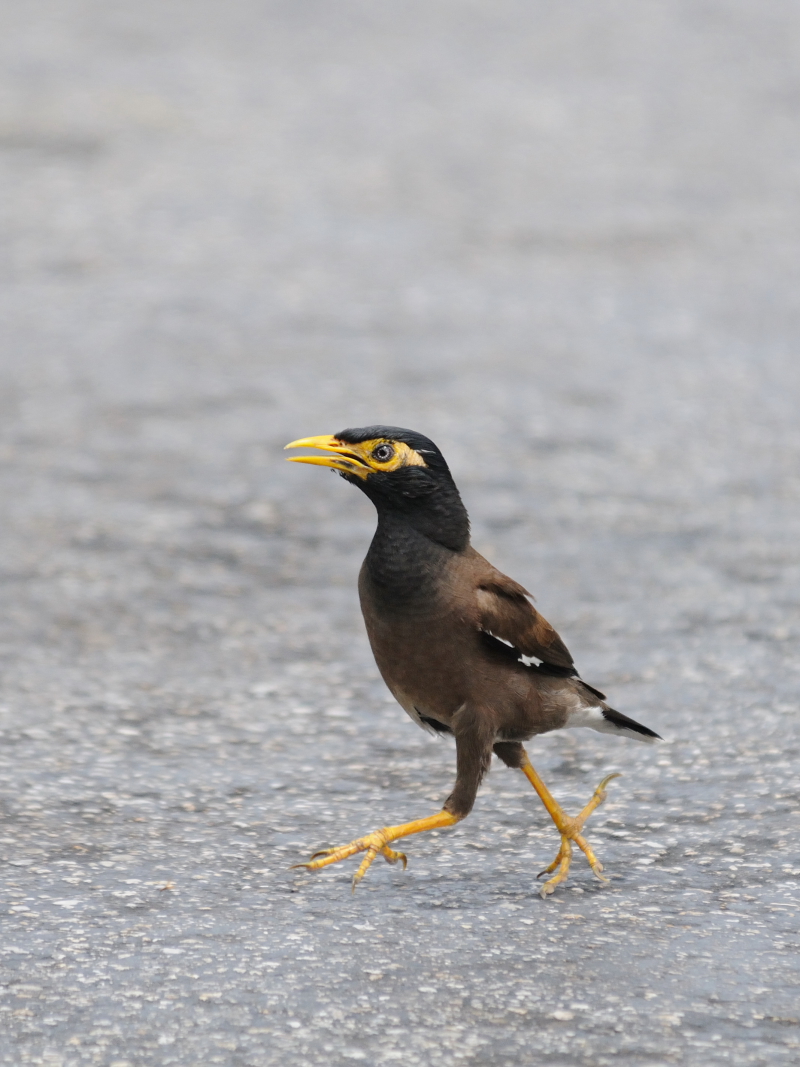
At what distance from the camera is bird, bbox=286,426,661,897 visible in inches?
189

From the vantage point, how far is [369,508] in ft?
30.2

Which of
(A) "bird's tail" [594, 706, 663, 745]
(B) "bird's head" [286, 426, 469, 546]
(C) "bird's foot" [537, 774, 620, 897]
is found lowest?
(C) "bird's foot" [537, 774, 620, 897]

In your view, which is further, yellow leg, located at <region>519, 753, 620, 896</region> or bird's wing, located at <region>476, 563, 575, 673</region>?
yellow leg, located at <region>519, 753, 620, 896</region>

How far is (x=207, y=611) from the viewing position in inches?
308

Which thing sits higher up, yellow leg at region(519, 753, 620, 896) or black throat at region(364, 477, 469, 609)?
black throat at region(364, 477, 469, 609)

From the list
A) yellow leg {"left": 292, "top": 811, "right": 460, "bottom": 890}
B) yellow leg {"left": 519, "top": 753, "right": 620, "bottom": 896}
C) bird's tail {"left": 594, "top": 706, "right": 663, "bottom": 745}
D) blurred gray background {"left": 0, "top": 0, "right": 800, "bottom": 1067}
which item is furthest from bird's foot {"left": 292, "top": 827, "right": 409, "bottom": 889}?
bird's tail {"left": 594, "top": 706, "right": 663, "bottom": 745}

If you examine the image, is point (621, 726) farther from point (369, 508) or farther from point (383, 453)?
point (369, 508)

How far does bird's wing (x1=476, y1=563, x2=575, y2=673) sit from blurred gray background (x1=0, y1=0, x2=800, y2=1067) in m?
0.78

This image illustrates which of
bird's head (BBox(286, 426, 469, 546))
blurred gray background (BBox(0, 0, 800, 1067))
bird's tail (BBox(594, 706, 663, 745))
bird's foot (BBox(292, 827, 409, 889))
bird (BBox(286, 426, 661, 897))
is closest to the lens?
blurred gray background (BBox(0, 0, 800, 1067))

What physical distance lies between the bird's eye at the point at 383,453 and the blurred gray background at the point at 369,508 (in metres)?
1.43

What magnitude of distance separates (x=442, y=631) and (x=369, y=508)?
445 centimetres

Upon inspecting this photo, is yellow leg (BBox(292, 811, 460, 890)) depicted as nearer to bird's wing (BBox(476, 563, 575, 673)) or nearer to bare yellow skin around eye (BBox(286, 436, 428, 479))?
bird's wing (BBox(476, 563, 575, 673))

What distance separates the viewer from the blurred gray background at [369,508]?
432 centimetres

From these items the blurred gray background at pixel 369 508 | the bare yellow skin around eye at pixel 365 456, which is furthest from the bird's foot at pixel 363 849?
the bare yellow skin around eye at pixel 365 456
